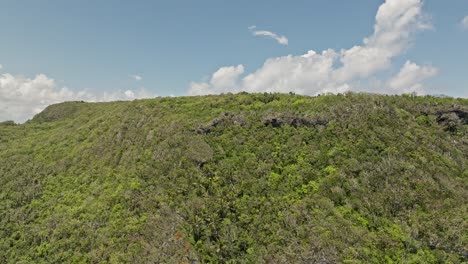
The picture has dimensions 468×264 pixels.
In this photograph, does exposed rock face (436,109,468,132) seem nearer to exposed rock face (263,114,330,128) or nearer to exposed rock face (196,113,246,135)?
exposed rock face (263,114,330,128)

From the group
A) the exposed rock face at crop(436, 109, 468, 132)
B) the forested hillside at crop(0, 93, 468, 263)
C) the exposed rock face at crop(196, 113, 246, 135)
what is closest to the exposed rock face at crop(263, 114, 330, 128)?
the forested hillside at crop(0, 93, 468, 263)

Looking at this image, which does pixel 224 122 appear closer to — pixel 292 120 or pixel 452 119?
pixel 292 120

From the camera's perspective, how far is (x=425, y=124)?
48844mm

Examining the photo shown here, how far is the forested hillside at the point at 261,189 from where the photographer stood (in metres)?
35.2

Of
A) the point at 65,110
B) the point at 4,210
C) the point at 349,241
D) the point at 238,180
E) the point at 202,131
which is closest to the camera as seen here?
the point at 349,241

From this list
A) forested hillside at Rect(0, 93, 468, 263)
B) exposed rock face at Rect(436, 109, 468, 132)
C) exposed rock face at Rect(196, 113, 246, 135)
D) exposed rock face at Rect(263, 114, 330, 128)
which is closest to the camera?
forested hillside at Rect(0, 93, 468, 263)

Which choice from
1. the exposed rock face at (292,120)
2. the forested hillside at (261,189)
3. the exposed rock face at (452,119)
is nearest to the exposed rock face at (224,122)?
the forested hillside at (261,189)

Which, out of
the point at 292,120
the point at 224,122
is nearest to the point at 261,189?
the point at 292,120

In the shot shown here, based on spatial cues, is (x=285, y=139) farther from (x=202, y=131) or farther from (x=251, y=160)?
(x=202, y=131)

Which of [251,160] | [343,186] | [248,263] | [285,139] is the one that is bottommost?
[248,263]

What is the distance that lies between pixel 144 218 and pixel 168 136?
50.1 ft

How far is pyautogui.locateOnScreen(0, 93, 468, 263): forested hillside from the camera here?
35.2 metres

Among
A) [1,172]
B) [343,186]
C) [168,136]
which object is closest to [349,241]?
[343,186]

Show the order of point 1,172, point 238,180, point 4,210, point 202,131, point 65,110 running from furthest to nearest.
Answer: point 65,110 < point 1,172 < point 4,210 < point 202,131 < point 238,180
